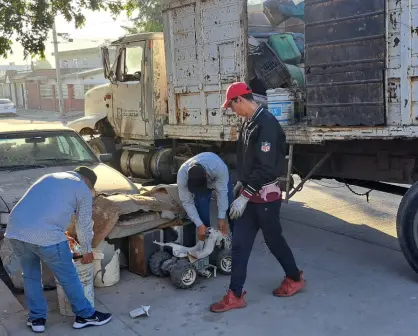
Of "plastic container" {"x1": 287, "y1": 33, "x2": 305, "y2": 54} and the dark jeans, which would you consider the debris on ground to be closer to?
the dark jeans

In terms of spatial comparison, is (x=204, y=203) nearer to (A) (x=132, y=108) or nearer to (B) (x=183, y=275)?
(B) (x=183, y=275)

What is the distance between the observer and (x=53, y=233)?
3.80 metres

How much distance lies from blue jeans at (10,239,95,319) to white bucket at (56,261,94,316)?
0.18 metres

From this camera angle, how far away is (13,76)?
163 feet

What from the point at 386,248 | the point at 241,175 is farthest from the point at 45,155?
the point at 386,248

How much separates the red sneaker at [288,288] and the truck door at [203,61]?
2.41 meters

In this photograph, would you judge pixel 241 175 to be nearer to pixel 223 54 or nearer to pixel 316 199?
pixel 223 54

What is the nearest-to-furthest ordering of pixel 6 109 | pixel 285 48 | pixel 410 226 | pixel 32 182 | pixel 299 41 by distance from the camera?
1. pixel 410 226
2. pixel 32 182
3. pixel 285 48
4. pixel 299 41
5. pixel 6 109

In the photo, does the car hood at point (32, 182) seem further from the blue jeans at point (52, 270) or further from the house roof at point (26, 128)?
the blue jeans at point (52, 270)

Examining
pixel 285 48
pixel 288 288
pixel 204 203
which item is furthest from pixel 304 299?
pixel 285 48

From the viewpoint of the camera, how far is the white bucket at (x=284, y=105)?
5.79m

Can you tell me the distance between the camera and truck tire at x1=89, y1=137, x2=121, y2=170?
30.7 ft

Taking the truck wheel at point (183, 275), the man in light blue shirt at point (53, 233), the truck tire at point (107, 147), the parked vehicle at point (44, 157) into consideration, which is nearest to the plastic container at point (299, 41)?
the parked vehicle at point (44, 157)

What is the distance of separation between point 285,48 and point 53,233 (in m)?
4.27
